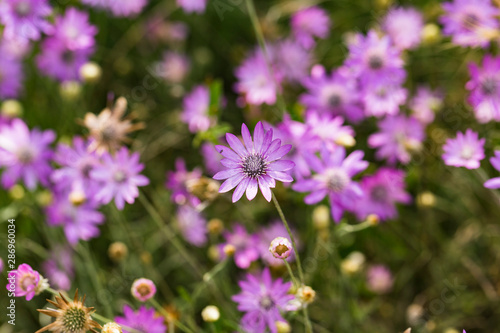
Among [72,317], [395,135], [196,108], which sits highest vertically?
[196,108]

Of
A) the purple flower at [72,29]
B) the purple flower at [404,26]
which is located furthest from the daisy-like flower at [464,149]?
the purple flower at [72,29]

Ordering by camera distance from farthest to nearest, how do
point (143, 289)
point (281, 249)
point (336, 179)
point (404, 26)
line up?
point (404, 26), point (336, 179), point (143, 289), point (281, 249)

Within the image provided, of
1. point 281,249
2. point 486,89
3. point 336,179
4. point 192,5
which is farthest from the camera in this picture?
point 192,5

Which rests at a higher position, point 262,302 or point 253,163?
point 253,163

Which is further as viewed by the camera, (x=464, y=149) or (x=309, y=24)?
(x=309, y=24)

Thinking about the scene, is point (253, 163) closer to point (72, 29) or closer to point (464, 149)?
point (464, 149)

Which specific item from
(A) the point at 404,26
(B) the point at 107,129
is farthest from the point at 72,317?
(A) the point at 404,26

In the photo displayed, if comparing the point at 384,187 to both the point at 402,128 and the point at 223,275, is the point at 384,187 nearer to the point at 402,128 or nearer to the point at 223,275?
the point at 402,128

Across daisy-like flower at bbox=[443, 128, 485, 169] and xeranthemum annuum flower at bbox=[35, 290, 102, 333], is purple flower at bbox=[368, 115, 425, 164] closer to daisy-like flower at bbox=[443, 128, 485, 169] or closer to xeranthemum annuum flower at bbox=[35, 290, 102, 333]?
daisy-like flower at bbox=[443, 128, 485, 169]
